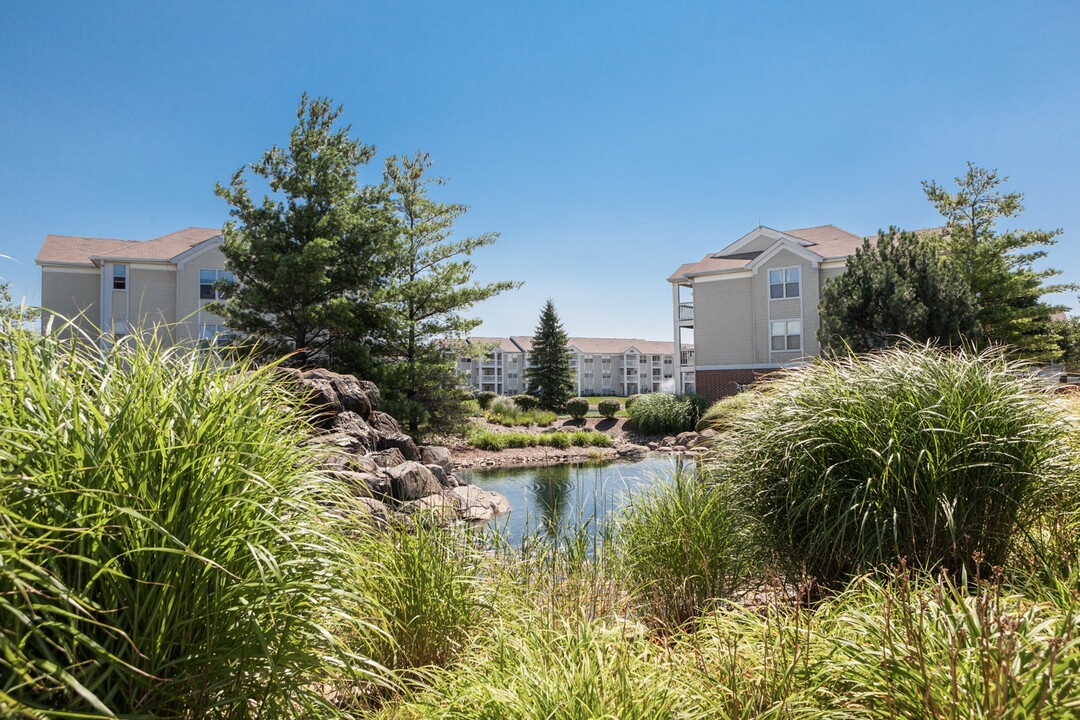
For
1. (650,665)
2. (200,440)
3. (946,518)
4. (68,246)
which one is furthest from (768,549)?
→ (68,246)

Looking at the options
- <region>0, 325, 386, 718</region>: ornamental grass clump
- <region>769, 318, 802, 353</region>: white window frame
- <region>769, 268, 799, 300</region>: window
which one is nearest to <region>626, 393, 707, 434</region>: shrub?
<region>769, 318, 802, 353</region>: white window frame

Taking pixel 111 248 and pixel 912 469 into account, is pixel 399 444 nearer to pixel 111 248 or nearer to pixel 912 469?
pixel 912 469

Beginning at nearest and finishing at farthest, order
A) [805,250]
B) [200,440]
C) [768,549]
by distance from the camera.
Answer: [200,440] → [768,549] → [805,250]

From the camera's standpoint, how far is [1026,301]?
21469 millimetres

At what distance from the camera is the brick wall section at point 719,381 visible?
29078 millimetres

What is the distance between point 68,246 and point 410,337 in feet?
72.6

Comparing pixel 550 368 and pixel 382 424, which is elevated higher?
pixel 550 368

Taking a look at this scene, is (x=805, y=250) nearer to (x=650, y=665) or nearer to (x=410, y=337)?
(x=410, y=337)

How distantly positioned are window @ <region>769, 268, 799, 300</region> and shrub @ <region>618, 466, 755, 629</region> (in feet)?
84.6

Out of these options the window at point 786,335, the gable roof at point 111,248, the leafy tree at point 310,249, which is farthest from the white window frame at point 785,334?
the gable roof at point 111,248

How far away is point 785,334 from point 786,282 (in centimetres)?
221

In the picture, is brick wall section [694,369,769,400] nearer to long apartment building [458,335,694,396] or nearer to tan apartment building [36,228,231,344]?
tan apartment building [36,228,231,344]

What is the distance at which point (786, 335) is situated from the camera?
2878 cm

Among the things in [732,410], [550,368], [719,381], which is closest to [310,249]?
[732,410]
